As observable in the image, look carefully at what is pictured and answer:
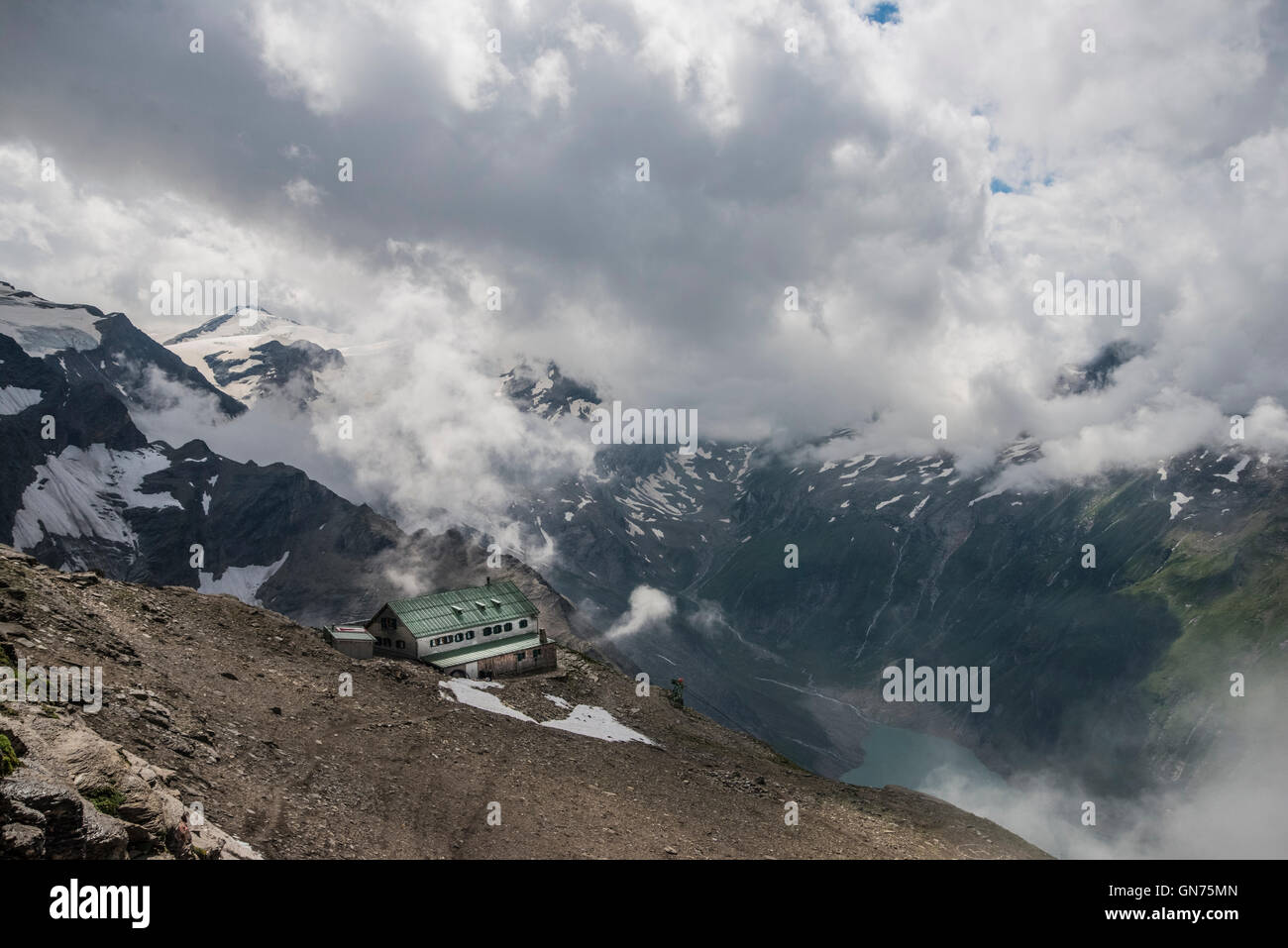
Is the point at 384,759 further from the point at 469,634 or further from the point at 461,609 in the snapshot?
the point at 461,609

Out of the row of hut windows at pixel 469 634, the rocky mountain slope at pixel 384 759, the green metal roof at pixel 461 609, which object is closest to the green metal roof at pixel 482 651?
the row of hut windows at pixel 469 634

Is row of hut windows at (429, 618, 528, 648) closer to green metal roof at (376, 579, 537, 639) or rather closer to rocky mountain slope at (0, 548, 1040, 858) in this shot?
green metal roof at (376, 579, 537, 639)

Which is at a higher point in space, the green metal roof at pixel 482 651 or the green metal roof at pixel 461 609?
the green metal roof at pixel 461 609

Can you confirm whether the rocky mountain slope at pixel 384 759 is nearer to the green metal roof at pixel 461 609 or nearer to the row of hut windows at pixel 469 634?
the row of hut windows at pixel 469 634

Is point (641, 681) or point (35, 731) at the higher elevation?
point (35, 731)
